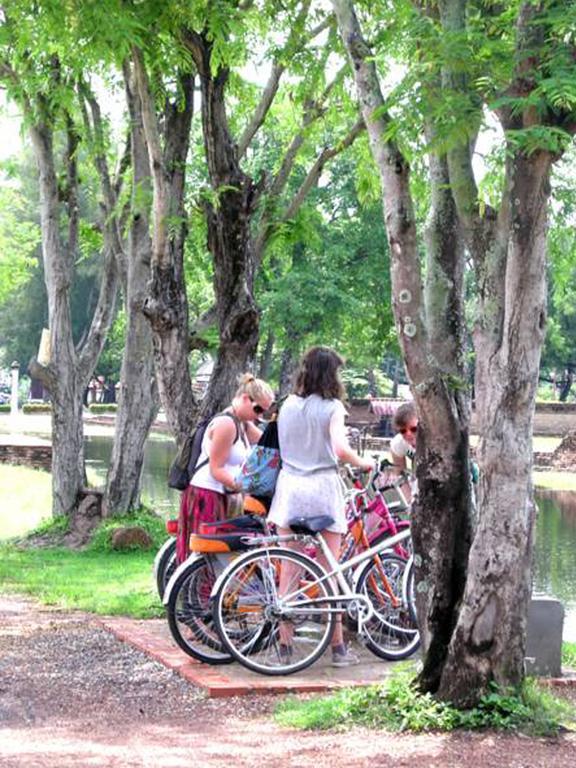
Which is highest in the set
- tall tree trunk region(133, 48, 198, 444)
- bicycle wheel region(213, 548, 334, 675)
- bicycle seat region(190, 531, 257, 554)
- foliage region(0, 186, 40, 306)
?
foliage region(0, 186, 40, 306)

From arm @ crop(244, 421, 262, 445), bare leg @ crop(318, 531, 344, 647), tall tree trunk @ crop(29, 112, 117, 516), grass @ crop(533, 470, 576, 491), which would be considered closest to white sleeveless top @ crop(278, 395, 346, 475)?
bare leg @ crop(318, 531, 344, 647)

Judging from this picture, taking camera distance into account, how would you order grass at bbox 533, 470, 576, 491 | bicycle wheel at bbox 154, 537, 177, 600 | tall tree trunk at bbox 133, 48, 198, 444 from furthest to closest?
grass at bbox 533, 470, 576, 491
tall tree trunk at bbox 133, 48, 198, 444
bicycle wheel at bbox 154, 537, 177, 600

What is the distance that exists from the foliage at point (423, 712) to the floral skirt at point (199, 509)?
2105 millimetres

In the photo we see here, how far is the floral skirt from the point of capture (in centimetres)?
864

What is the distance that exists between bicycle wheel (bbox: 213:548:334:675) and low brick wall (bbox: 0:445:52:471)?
24.2 metres

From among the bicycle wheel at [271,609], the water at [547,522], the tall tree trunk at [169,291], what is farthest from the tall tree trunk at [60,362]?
the bicycle wheel at [271,609]

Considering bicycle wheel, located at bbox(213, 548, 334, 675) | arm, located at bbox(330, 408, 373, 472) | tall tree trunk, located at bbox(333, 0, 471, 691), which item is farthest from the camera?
arm, located at bbox(330, 408, 373, 472)

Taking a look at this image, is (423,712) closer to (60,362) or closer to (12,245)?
(60,362)

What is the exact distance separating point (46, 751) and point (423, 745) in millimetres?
1655

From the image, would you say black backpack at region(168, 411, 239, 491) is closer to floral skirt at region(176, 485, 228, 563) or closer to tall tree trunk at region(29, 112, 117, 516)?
floral skirt at region(176, 485, 228, 563)

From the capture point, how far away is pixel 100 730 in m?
6.49

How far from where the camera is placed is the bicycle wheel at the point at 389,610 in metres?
8.34

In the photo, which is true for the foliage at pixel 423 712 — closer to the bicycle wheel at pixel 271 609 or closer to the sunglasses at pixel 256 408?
the bicycle wheel at pixel 271 609

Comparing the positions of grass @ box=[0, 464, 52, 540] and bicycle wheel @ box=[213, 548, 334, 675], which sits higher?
bicycle wheel @ box=[213, 548, 334, 675]
